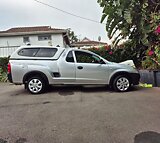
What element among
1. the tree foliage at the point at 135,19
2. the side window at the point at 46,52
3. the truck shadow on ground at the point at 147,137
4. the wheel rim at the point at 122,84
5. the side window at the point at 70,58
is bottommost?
the truck shadow on ground at the point at 147,137

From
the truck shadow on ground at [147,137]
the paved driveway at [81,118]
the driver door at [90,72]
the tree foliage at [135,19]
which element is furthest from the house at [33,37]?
the truck shadow on ground at [147,137]

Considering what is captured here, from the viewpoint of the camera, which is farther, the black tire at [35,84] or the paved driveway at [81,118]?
the black tire at [35,84]

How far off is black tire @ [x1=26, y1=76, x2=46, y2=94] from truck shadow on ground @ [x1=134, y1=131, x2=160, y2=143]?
5017mm

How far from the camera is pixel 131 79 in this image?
355 inches

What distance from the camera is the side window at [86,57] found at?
9.00 meters

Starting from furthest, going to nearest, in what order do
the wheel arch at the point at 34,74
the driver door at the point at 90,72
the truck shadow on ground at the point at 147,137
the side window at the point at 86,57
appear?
the side window at the point at 86,57, the driver door at the point at 90,72, the wheel arch at the point at 34,74, the truck shadow on ground at the point at 147,137

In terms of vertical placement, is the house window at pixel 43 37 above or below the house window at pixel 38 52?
above

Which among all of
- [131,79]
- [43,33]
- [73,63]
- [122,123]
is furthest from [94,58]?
[43,33]

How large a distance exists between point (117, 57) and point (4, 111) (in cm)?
913

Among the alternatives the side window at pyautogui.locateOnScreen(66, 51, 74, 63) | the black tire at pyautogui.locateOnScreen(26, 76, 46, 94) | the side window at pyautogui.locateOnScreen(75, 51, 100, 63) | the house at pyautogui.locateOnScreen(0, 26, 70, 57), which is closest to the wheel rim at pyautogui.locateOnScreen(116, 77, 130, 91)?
the side window at pyautogui.locateOnScreen(75, 51, 100, 63)

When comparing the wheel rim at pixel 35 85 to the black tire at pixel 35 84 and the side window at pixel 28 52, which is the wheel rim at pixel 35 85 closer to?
the black tire at pixel 35 84

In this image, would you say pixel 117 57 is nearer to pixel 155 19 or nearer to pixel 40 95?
pixel 155 19

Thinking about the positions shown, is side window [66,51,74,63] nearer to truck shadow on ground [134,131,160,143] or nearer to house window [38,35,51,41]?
truck shadow on ground [134,131,160,143]

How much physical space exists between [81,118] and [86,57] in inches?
156
